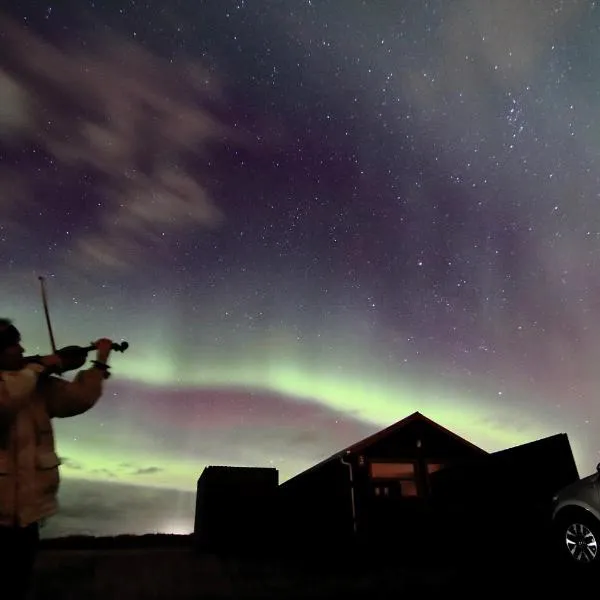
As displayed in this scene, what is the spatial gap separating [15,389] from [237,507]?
16.3 m

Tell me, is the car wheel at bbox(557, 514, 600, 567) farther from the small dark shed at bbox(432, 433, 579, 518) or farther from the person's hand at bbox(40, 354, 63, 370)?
the person's hand at bbox(40, 354, 63, 370)

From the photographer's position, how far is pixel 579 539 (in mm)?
7078

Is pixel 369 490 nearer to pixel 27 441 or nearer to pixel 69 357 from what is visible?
pixel 69 357

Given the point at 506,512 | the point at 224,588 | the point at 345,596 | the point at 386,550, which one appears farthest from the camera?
the point at 386,550

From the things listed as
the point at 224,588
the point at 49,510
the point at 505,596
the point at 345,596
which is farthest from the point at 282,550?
the point at 49,510

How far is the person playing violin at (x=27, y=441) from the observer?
8.13ft

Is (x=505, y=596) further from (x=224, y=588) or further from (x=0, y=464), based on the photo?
(x=0, y=464)

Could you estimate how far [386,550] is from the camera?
556 inches

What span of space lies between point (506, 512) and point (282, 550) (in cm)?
766

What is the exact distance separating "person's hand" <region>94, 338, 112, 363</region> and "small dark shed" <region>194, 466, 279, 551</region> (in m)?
15.5

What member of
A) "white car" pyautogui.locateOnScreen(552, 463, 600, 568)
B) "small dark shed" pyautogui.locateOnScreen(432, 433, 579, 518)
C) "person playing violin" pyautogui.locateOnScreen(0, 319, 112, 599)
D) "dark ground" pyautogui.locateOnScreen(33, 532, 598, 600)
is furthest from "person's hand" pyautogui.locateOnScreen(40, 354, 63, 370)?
"small dark shed" pyautogui.locateOnScreen(432, 433, 579, 518)

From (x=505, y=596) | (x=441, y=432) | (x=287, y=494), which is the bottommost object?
(x=505, y=596)

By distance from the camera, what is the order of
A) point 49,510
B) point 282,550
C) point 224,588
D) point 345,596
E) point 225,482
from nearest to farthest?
1. point 49,510
2. point 345,596
3. point 224,588
4. point 282,550
5. point 225,482

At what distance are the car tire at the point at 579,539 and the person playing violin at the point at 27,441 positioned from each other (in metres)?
7.18
